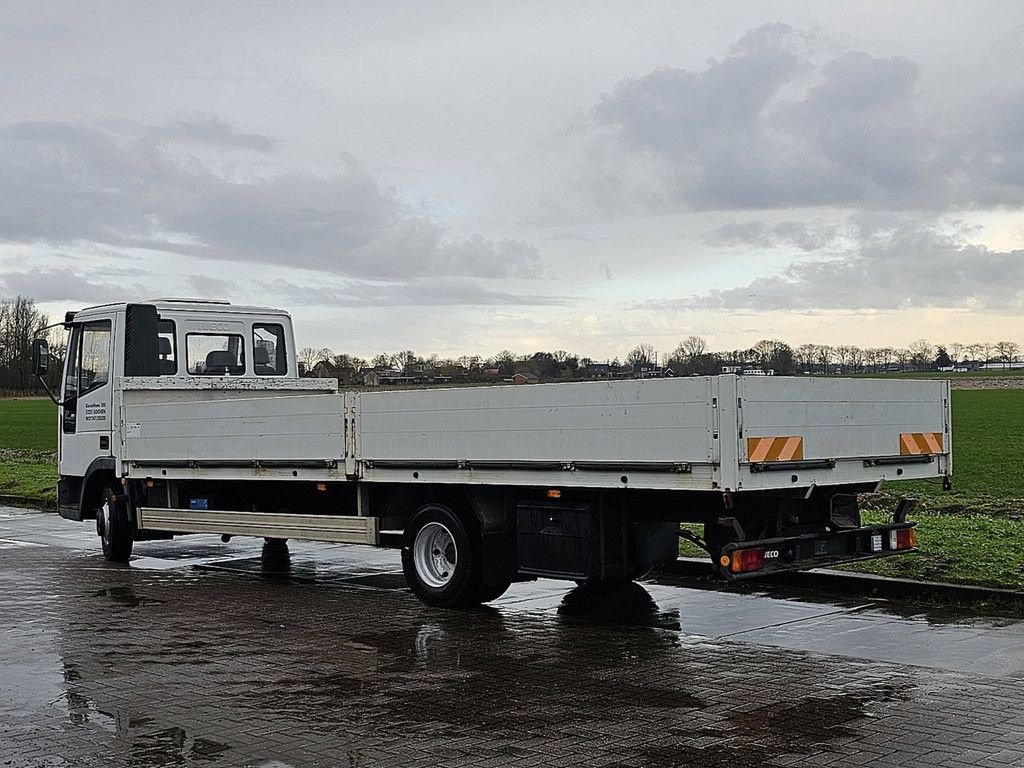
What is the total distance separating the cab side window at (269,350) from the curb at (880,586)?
6288 mm

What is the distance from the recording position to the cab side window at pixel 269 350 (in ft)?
52.0

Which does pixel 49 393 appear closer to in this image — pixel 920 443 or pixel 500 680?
pixel 500 680

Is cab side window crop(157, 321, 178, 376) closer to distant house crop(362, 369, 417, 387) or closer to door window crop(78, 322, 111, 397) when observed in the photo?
door window crop(78, 322, 111, 397)

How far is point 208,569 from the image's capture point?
47.2ft

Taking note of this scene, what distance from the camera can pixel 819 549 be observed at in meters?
9.80

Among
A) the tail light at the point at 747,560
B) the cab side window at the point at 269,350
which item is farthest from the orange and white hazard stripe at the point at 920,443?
the cab side window at the point at 269,350

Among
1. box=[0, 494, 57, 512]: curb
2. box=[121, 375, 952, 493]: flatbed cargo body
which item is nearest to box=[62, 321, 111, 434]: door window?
box=[121, 375, 952, 493]: flatbed cargo body

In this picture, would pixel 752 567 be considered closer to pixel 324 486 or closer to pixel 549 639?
pixel 549 639

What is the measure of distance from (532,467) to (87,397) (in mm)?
7220

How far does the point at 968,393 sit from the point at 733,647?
86234mm

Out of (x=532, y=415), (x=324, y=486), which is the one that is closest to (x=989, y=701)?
(x=532, y=415)

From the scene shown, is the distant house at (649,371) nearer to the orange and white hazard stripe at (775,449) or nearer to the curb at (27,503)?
the orange and white hazard stripe at (775,449)

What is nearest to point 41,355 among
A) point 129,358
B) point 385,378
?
point 129,358

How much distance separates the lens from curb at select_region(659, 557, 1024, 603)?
10555mm
